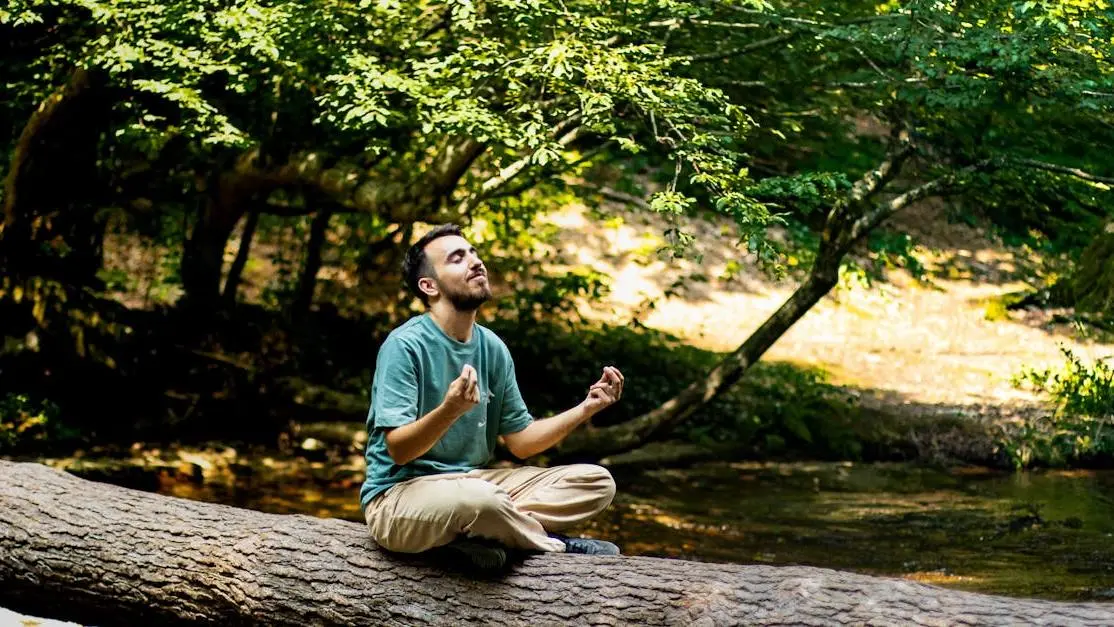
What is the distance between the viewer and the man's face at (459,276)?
4043mm

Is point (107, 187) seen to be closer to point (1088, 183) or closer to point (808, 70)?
point (808, 70)

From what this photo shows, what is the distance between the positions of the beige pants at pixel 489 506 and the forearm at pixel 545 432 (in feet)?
0.29

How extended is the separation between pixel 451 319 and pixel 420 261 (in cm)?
25

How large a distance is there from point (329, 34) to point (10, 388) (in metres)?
4.00

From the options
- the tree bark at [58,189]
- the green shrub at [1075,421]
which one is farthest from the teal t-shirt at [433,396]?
the tree bark at [58,189]

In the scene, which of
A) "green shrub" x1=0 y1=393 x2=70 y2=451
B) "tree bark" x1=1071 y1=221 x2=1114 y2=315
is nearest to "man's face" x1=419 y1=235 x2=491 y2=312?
"tree bark" x1=1071 y1=221 x2=1114 y2=315

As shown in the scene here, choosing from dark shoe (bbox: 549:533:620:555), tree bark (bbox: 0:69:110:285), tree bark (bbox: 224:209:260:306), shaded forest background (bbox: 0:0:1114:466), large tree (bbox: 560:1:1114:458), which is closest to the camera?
dark shoe (bbox: 549:533:620:555)

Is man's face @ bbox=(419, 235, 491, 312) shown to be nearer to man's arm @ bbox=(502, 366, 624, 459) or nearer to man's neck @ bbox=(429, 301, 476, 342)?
man's neck @ bbox=(429, 301, 476, 342)

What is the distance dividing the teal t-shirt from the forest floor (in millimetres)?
7519

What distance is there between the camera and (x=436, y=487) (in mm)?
→ 3838

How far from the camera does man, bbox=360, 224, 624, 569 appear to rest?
3.82m

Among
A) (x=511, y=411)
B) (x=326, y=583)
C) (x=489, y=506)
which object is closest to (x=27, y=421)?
(x=326, y=583)

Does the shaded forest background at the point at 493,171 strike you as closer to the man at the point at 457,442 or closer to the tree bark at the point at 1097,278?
the tree bark at the point at 1097,278

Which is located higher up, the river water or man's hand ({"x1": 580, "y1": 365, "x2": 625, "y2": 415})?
man's hand ({"x1": 580, "y1": 365, "x2": 625, "y2": 415})
